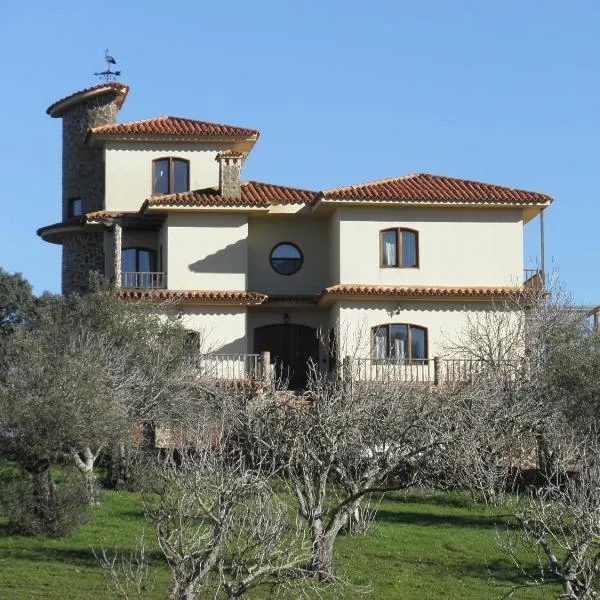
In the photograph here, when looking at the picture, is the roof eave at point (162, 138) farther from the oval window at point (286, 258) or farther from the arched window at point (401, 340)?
the arched window at point (401, 340)

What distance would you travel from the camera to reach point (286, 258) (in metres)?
49.8

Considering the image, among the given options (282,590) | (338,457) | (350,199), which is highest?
(350,199)

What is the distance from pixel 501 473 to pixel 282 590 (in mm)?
10235

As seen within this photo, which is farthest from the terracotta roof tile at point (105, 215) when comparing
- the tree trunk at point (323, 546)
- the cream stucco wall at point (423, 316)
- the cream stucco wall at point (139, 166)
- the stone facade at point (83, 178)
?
the tree trunk at point (323, 546)

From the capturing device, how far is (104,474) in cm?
3866

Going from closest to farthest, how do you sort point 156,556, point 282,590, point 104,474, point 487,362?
point 282,590
point 156,556
point 104,474
point 487,362

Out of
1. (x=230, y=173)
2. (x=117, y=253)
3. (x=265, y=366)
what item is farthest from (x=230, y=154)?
(x=265, y=366)

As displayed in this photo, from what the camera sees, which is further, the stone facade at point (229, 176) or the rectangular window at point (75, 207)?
the rectangular window at point (75, 207)

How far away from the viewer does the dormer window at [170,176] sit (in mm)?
49969

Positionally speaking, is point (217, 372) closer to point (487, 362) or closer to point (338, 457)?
point (487, 362)

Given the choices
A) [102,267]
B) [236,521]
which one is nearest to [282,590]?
[236,521]

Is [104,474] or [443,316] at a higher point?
[443,316]

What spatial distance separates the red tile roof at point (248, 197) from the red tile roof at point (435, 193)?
59.9 inches

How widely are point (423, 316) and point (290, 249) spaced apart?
5080 mm
